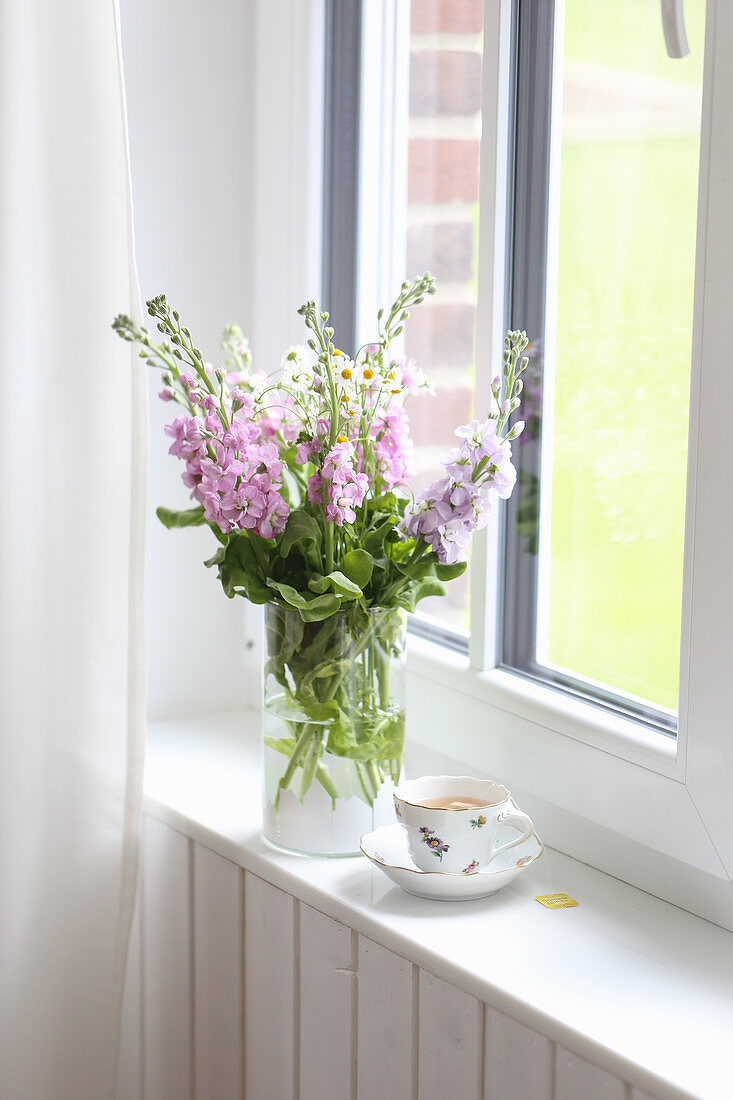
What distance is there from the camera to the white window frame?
793 millimetres

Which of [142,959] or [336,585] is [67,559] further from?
[142,959]

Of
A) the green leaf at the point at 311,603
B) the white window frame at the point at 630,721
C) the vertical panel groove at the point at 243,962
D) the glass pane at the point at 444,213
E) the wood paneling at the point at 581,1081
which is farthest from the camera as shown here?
the glass pane at the point at 444,213

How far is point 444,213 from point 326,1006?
2.54 feet

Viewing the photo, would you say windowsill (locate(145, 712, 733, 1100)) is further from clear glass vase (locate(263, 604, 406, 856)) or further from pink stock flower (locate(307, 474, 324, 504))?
pink stock flower (locate(307, 474, 324, 504))

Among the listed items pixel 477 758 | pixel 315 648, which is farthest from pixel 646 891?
pixel 315 648

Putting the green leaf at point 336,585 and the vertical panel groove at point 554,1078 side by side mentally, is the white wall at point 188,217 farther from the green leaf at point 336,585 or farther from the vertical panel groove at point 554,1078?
the vertical panel groove at point 554,1078

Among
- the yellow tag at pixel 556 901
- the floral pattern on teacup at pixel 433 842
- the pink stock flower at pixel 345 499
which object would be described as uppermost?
the pink stock flower at pixel 345 499

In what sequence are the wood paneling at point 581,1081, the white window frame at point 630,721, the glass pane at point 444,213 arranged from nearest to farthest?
the wood paneling at point 581,1081 → the white window frame at point 630,721 → the glass pane at point 444,213

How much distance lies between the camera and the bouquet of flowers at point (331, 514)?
0.87 m

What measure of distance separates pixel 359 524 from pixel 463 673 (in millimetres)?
226

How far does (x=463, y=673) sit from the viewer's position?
108 centimetres

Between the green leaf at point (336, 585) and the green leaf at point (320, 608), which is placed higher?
the green leaf at point (336, 585)

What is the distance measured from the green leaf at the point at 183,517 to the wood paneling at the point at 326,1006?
342 mm

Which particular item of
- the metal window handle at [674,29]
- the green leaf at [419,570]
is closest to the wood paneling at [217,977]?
the green leaf at [419,570]
